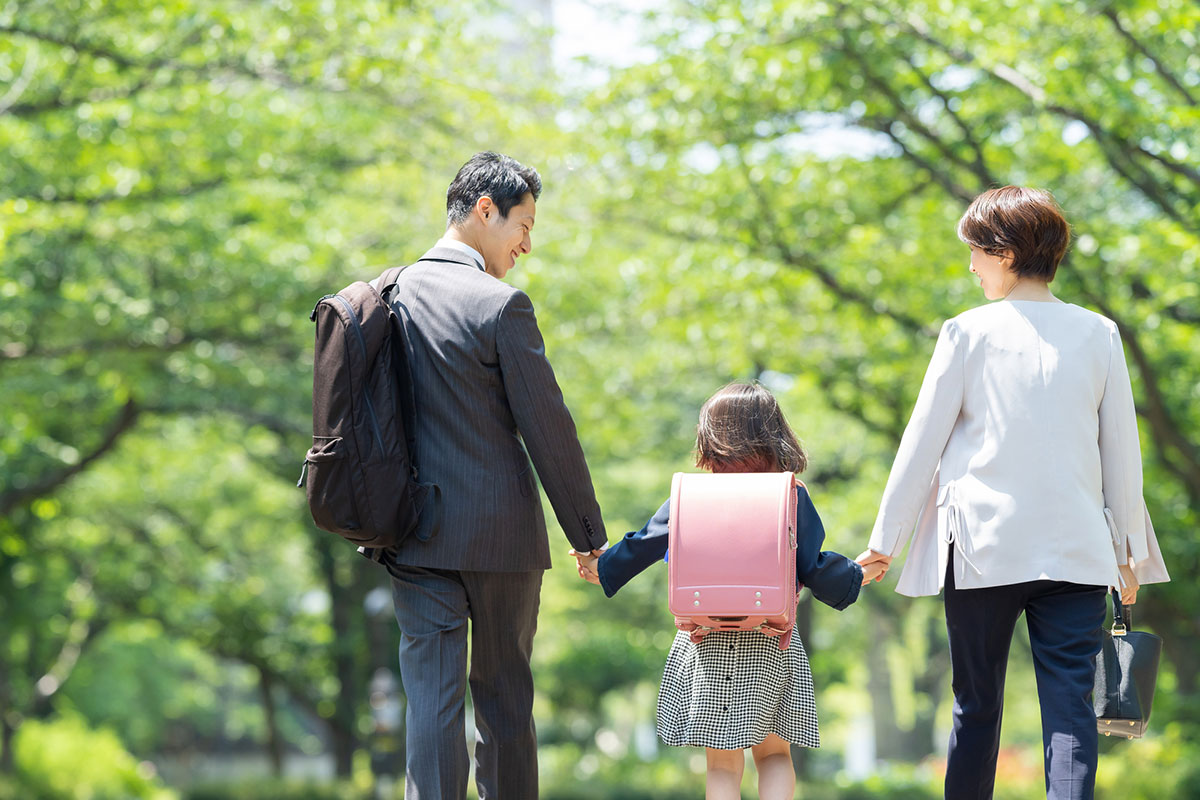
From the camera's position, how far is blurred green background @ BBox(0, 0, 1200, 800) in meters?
8.84

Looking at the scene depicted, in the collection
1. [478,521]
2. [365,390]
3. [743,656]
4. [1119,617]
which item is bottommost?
[743,656]

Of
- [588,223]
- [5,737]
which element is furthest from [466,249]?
[5,737]

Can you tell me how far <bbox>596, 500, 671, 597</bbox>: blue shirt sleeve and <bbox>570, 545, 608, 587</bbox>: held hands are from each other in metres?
0.04

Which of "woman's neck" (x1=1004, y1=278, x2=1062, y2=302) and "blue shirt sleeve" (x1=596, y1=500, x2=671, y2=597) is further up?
"woman's neck" (x1=1004, y1=278, x2=1062, y2=302)

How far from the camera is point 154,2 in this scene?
8547mm

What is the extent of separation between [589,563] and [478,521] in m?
0.45

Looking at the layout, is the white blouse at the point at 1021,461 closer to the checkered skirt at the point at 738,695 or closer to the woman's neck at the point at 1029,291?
the woman's neck at the point at 1029,291

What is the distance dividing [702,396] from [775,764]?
49.1 feet

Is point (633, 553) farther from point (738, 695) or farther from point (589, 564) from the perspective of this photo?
point (738, 695)

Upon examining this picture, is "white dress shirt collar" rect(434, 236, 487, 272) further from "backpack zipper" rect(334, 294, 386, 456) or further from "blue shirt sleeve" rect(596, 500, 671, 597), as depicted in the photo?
"blue shirt sleeve" rect(596, 500, 671, 597)

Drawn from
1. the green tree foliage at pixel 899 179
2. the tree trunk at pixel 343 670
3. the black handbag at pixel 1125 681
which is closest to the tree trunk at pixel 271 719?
the tree trunk at pixel 343 670

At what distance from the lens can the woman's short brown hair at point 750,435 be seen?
12.6 ft

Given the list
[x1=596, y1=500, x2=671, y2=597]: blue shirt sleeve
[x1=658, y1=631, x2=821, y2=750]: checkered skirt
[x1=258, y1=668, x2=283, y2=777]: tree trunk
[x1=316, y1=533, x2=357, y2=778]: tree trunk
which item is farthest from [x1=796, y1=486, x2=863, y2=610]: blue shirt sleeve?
[x1=258, y1=668, x2=283, y2=777]: tree trunk

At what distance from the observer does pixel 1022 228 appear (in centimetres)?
363
